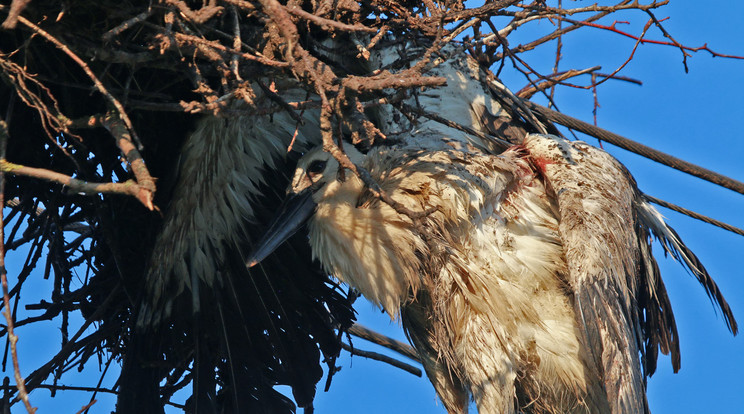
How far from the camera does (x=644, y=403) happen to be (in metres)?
2.42

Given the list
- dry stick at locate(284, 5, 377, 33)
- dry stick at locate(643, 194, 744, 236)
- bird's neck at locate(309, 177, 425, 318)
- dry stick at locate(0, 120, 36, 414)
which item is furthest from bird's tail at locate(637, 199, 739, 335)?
dry stick at locate(0, 120, 36, 414)

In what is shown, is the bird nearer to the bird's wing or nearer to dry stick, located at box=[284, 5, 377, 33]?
the bird's wing

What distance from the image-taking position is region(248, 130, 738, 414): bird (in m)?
2.29

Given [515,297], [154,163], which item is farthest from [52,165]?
[515,297]

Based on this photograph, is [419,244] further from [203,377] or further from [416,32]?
[203,377]

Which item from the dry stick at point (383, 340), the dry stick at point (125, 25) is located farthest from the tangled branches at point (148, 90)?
the dry stick at point (383, 340)

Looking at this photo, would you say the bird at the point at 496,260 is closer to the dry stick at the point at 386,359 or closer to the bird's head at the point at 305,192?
the bird's head at the point at 305,192

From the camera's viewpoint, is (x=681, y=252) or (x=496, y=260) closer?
(x=496, y=260)

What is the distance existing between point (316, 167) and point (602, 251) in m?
0.84

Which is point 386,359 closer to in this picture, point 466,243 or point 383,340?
point 383,340

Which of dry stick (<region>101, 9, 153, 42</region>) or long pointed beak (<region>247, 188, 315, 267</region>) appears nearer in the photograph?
dry stick (<region>101, 9, 153, 42</region>)

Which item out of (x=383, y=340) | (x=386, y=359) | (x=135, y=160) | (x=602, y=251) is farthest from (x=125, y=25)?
(x=383, y=340)

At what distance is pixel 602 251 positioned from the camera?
2328mm

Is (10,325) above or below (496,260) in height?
below
